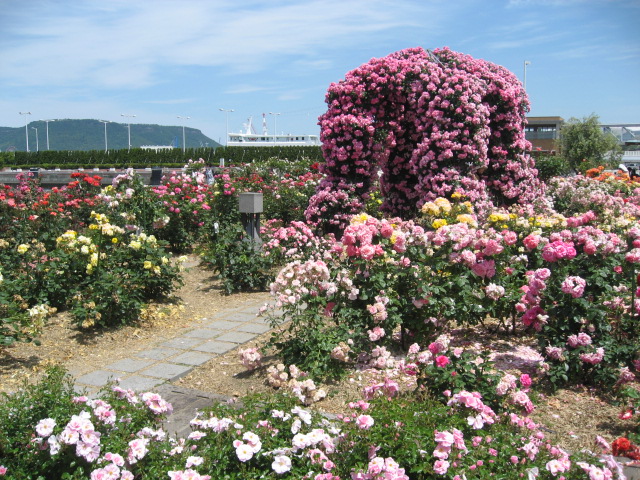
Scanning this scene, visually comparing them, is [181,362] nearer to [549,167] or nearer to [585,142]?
[549,167]

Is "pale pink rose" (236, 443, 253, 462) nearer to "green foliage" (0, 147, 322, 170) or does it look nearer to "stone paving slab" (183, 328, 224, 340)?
"stone paving slab" (183, 328, 224, 340)

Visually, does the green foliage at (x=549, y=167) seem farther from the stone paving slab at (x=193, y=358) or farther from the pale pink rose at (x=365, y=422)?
the pale pink rose at (x=365, y=422)

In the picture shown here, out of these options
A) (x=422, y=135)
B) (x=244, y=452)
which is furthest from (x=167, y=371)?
(x=422, y=135)

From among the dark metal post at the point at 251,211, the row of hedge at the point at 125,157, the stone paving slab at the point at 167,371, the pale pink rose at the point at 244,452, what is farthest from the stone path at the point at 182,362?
the row of hedge at the point at 125,157

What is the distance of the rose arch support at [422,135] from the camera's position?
8234 millimetres

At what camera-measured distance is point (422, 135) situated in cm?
866

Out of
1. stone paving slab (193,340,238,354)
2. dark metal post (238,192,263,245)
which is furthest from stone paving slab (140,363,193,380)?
dark metal post (238,192,263,245)

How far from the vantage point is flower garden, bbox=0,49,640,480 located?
7.53 ft

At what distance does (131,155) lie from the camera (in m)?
47.8

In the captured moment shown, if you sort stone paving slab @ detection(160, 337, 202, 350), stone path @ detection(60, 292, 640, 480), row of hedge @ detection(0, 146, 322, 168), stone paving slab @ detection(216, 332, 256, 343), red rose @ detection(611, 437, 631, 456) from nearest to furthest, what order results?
red rose @ detection(611, 437, 631, 456) < stone path @ detection(60, 292, 640, 480) < stone paving slab @ detection(160, 337, 202, 350) < stone paving slab @ detection(216, 332, 256, 343) < row of hedge @ detection(0, 146, 322, 168)

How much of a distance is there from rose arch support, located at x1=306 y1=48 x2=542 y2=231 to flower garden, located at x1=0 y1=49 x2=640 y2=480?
0.03 meters

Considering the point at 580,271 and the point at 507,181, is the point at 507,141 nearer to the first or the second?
the point at 507,181

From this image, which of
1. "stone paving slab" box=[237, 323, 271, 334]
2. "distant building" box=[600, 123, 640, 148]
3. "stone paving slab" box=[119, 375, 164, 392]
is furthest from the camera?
"distant building" box=[600, 123, 640, 148]

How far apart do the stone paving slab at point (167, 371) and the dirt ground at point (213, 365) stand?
0.28ft
